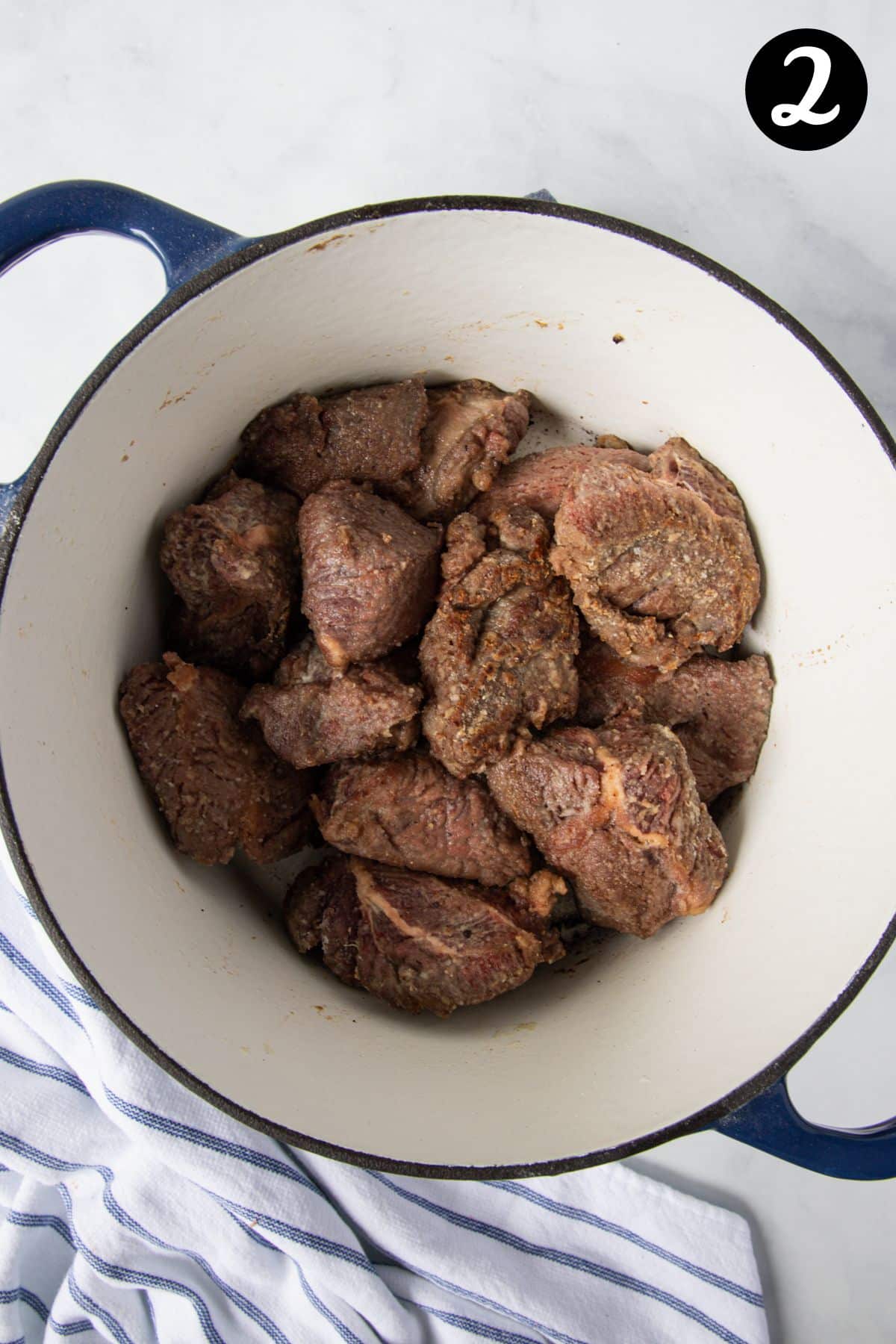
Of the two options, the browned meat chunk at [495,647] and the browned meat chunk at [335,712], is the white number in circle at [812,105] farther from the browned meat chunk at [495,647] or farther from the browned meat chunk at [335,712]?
the browned meat chunk at [335,712]

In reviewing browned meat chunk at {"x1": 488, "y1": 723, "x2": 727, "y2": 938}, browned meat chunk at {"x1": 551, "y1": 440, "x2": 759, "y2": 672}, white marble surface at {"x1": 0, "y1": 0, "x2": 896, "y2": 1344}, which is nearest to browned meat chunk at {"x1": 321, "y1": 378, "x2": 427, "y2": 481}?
browned meat chunk at {"x1": 551, "y1": 440, "x2": 759, "y2": 672}

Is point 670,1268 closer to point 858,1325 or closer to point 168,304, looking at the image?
point 858,1325

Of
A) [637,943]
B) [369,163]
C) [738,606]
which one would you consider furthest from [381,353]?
[637,943]

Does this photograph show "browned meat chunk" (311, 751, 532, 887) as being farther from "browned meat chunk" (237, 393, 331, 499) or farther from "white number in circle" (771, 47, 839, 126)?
"white number in circle" (771, 47, 839, 126)

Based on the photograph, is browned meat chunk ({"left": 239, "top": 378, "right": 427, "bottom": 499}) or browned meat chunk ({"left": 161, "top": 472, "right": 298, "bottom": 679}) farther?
browned meat chunk ({"left": 239, "top": 378, "right": 427, "bottom": 499})

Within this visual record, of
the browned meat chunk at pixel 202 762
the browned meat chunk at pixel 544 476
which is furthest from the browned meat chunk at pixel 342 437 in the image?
the browned meat chunk at pixel 202 762

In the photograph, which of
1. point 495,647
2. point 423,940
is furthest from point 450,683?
point 423,940
